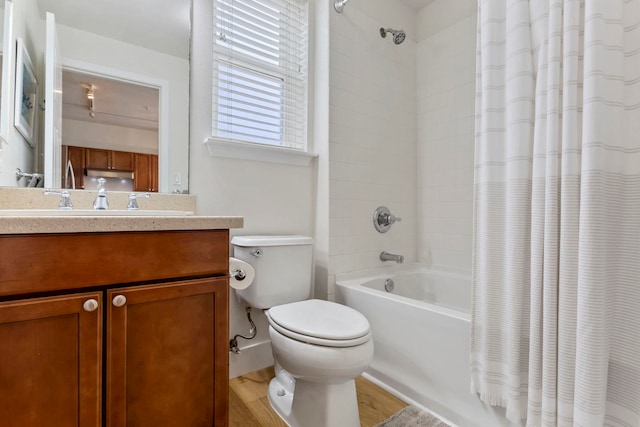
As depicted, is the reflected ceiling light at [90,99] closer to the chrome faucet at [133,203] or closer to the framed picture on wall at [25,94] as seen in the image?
the framed picture on wall at [25,94]

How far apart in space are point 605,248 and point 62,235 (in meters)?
1.48

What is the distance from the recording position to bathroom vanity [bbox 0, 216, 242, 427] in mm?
780

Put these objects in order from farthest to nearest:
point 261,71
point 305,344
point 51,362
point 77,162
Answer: point 261,71 < point 77,162 < point 305,344 < point 51,362

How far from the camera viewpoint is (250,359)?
70.2 inches

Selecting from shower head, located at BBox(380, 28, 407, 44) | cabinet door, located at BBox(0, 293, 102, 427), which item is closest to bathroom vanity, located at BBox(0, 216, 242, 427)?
cabinet door, located at BBox(0, 293, 102, 427)

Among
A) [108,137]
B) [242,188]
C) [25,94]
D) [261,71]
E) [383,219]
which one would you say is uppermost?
[261,71]

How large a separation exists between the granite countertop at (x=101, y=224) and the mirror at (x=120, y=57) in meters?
0.65

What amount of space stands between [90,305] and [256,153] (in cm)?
115

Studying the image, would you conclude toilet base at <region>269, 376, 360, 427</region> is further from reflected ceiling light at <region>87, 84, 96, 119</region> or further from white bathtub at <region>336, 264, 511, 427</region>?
reflected ceiling light at <region>87, 84, 96, 119</region>

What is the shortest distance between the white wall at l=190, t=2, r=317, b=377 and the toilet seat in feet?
1.65

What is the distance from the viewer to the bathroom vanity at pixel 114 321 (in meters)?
0.78

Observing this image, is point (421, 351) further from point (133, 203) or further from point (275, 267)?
point (133, 203)

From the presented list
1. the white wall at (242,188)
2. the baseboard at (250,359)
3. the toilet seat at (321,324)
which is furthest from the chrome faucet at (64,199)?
the baseboard at (250,359)

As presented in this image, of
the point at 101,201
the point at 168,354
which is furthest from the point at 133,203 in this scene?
the point at 168,354
